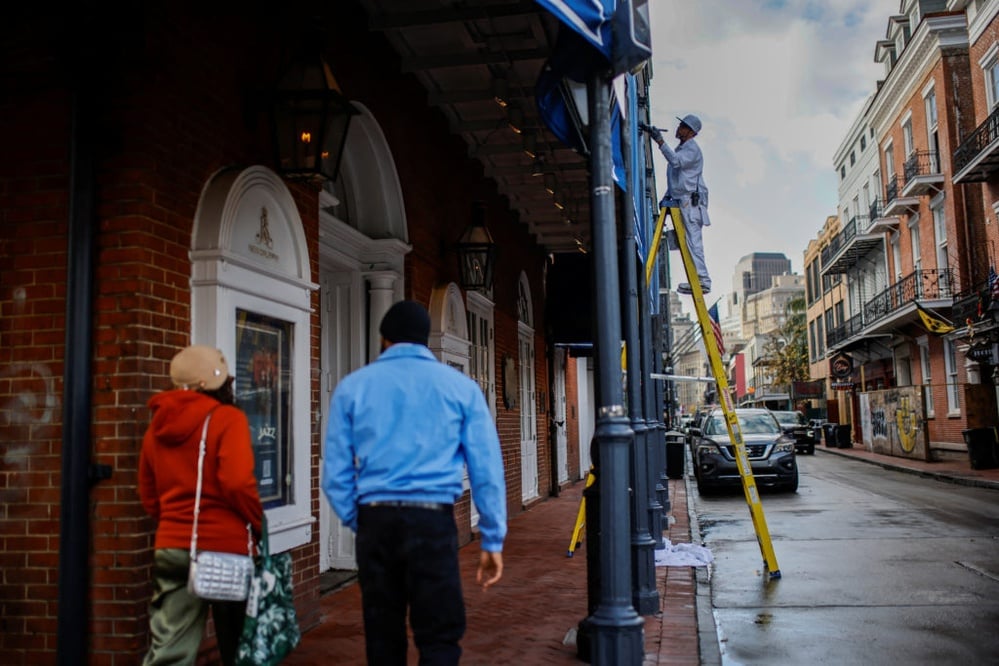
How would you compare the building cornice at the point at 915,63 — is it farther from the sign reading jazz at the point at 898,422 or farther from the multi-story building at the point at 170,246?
the multi-story building at the point at 170,246

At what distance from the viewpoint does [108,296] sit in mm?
4164

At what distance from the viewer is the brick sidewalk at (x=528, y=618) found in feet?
17.1

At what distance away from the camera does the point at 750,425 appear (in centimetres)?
1734

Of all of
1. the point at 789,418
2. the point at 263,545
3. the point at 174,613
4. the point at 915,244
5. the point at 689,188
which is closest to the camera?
the point at 174,613

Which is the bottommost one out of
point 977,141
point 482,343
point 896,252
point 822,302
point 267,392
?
point 267,392

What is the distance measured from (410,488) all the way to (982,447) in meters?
21.2

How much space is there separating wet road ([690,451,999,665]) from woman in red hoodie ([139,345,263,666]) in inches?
122

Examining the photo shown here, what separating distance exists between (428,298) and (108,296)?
4.90 m

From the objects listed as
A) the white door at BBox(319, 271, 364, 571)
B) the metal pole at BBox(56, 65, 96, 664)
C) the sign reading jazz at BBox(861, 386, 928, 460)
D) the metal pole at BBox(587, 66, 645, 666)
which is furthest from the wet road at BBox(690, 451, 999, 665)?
the sign reading jazz at BBox(861, 386, 928, 460)

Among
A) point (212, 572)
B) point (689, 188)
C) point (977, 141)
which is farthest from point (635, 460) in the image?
point (977, 141)

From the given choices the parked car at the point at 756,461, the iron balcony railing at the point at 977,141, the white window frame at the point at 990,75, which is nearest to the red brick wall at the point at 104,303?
the parked car at the point at 756,461

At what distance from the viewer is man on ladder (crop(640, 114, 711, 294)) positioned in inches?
296

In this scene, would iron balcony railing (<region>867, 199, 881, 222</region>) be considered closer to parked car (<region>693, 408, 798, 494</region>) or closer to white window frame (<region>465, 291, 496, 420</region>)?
parked car (<region>693, 408, 798, 494</region>)

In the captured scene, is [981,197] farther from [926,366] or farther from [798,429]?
[798,429]
